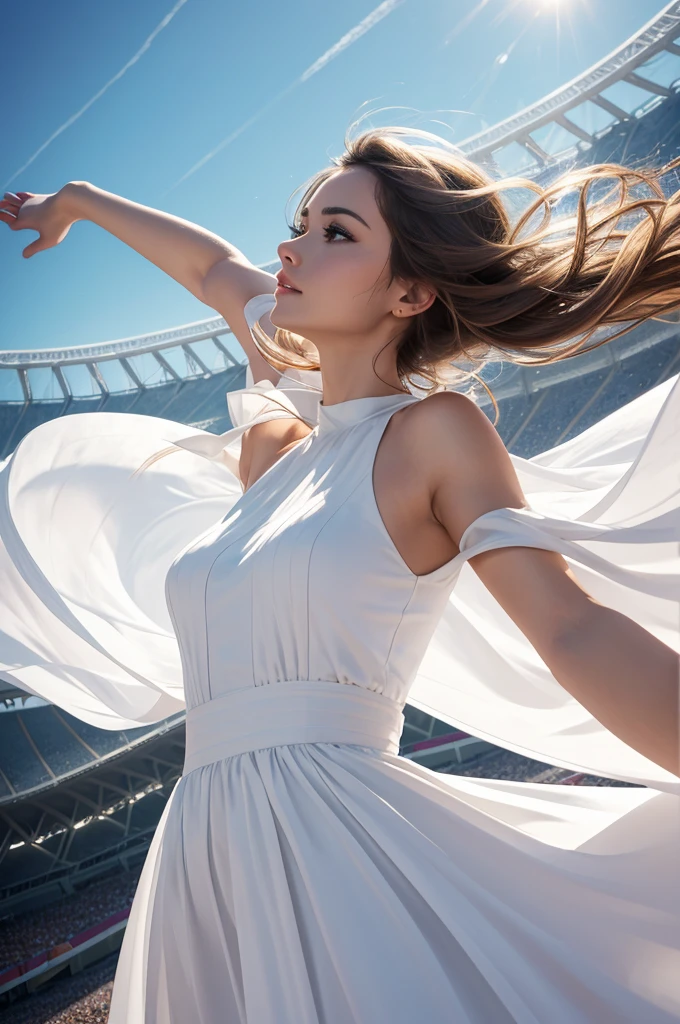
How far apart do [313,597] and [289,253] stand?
18.9 inches

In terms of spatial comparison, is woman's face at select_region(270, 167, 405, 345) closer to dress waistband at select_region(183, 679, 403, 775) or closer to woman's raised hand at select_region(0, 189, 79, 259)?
dress waistband at select_region(183, 679, 403, 775)

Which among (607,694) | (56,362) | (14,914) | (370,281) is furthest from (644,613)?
(56,362)

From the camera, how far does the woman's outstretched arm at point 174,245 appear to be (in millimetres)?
1442

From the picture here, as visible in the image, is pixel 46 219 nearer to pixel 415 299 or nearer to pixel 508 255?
pixel 415 299

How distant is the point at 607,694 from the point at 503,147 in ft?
34.1

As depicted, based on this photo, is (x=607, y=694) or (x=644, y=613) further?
(x=644, y=613)

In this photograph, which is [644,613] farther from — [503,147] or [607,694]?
[503,147]

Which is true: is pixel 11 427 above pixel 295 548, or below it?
above

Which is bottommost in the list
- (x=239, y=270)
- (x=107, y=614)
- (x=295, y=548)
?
(x=295, y=548)

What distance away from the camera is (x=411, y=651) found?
37.5 inches

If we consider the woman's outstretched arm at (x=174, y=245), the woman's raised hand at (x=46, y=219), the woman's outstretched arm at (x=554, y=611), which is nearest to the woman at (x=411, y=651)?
the woman's outstretched arm at (x=554, y=611)

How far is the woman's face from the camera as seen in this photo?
104cm

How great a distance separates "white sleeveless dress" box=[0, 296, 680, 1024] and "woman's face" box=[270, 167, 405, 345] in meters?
0.13

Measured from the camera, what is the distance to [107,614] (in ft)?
4.51
